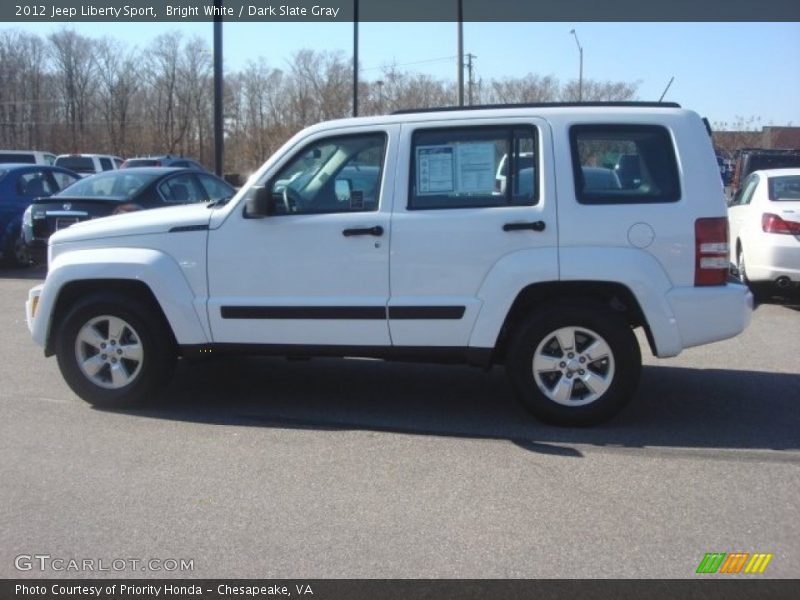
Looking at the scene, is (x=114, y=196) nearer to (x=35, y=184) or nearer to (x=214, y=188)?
(x=214, y=188)

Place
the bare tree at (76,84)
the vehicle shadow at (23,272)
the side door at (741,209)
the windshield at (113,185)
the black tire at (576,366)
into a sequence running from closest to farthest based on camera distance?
the black tire at (576,366) → the side door at (741,209) → the windshield at (113,185) → the vehicle shadow at (23,272) → the bare tree at (76,84)

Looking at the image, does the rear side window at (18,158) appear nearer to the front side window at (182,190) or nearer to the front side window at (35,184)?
the front side window at (35,184)

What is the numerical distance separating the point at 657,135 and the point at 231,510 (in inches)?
139

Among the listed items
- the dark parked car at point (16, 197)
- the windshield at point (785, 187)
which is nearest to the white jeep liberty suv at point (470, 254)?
the windshield at point (785, 187)

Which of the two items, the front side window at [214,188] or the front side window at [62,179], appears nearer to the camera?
the front side window at [214,188]

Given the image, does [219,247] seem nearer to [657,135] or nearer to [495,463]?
[495,463]

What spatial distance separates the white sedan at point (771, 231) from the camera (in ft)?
31.3

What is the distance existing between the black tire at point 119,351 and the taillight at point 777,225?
277 inches

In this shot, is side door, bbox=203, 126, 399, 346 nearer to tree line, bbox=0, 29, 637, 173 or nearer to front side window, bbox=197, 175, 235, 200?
front side window, bbox=197, 175, 235, 200

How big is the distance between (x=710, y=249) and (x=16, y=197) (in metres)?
12.0

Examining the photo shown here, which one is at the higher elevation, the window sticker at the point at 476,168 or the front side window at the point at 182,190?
the front side window at the point at 182,190

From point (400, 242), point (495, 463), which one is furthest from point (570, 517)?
point (400, 242)

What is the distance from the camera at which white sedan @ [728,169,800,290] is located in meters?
9.54

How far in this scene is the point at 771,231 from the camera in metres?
9.69
